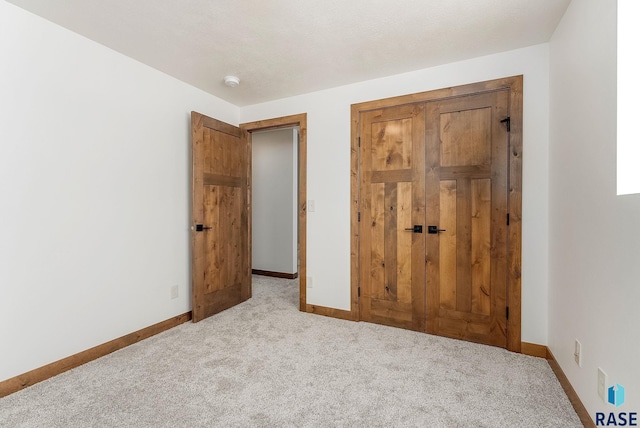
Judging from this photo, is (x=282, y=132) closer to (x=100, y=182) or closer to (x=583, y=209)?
(x=100, y=182)

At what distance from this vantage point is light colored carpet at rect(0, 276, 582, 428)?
1.58 meters

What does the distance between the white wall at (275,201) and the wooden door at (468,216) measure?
102 inches

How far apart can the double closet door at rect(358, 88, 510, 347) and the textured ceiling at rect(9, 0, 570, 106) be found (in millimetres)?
452

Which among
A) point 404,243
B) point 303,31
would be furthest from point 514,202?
Result: point 303,31

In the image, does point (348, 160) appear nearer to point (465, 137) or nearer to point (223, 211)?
point (465, 137)

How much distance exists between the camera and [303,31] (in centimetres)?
208

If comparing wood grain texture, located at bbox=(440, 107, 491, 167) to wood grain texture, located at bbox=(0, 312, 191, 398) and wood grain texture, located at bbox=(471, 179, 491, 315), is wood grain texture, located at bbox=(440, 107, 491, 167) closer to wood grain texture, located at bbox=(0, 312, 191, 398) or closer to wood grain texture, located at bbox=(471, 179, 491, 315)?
wood grain texture, located at bbox=(471, 179, 491, 315)

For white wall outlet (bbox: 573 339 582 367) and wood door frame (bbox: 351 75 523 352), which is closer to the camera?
white wall outlet (bbox: 573 339 582 367)

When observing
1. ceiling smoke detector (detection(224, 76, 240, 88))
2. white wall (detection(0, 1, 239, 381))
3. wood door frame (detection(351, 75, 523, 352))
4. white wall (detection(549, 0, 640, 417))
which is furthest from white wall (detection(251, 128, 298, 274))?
white wall (detection(549, 0, 640, 417))

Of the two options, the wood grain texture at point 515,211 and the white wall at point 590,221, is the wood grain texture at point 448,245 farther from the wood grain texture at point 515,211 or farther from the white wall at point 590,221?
the white wall at point 590,221

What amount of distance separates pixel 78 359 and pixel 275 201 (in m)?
3.23

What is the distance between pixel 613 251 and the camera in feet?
4.18

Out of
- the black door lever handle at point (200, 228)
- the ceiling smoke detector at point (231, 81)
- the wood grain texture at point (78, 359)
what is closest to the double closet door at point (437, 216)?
the ceiling smoke detector at point (231, 81)

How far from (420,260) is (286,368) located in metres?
1.48
